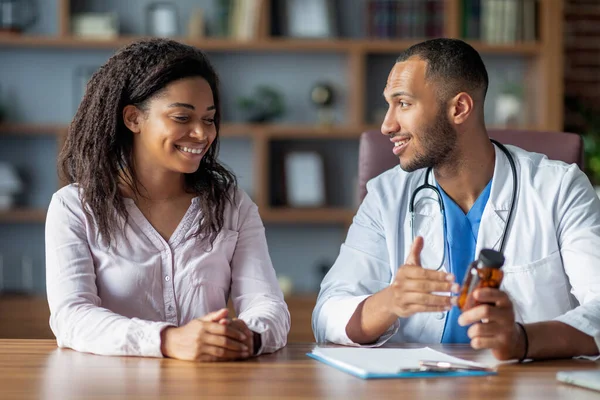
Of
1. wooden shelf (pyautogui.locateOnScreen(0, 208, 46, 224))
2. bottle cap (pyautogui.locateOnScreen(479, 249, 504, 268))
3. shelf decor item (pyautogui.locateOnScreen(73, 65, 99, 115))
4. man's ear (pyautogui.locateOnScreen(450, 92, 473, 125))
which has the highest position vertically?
shelf decor item (pyautogui.locateOnScreen(73, 65, 99, 115))

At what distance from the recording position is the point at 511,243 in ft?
6.75

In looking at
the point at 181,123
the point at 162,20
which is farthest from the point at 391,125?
the point at 162,20

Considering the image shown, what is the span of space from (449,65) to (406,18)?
6.95 ft

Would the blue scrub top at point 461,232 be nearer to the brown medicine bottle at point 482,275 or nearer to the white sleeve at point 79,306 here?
the brown medicine bottle at point 482,275

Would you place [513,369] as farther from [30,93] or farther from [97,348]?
[30,93]

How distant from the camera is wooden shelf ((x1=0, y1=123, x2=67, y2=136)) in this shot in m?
4.13

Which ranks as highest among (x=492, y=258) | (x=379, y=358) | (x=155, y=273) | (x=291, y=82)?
(x=291, y=82)

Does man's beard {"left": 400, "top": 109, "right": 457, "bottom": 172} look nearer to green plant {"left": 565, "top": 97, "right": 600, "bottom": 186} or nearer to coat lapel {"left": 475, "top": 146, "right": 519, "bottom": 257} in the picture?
coat lapel {"left": 475, "top": 146, "right": 519, "bottom": 257}

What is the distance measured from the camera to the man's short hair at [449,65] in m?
2.18

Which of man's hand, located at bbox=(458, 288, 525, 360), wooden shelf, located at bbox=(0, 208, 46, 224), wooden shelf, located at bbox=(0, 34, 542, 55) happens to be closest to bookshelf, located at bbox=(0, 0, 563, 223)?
wooden shelf, located at bbox=(0, 34, 542, 55)

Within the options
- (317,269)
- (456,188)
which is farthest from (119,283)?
(317,269)

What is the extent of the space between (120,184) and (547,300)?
3.40 ft

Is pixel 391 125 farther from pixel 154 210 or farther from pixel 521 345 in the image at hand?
pixel 521 345

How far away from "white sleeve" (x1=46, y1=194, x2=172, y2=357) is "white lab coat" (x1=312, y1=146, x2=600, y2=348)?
1.46 feet
